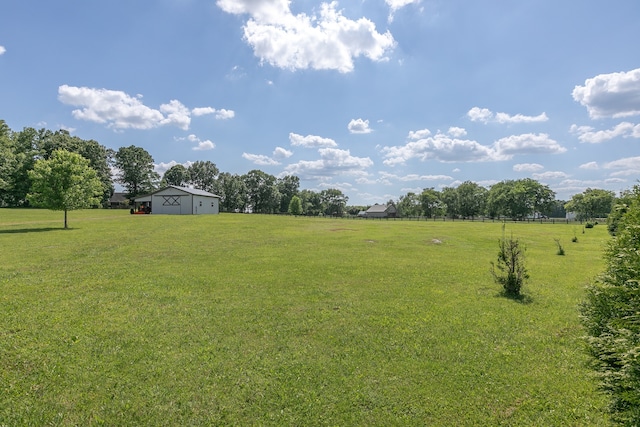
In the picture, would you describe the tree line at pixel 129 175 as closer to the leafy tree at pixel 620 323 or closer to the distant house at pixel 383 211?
A: the distant house at pixel 383 211

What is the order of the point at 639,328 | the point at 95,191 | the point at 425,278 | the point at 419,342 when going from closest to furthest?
the point at 639,328 < the point at 419,342 < the point at 425,278 < the point at 95,191

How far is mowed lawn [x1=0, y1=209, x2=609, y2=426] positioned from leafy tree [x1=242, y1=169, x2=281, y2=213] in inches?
3404

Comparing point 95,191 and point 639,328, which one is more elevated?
point 95,191

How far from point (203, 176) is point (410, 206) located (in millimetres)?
74221

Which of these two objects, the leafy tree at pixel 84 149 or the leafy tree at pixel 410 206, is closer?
the leafy tree at pixel 84 149

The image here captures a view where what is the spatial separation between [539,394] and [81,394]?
24.3ft

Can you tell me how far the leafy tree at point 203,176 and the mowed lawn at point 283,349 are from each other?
87099mm

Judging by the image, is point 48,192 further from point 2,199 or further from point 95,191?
point 2,199

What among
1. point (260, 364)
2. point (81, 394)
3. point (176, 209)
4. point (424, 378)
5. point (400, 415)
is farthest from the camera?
point (176, 209)

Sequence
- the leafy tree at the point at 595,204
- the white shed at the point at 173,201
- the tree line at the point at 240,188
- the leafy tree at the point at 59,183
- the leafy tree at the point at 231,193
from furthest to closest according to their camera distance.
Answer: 1. the leafy tree at the point at 231,193
2. the leafy tree at the point at 595,204
3. the tree line at the point at 240,188
4. the white shed at the point at 173,201
5. the leafy tree at the point at 59,183

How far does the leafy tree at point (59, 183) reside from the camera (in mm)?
25234

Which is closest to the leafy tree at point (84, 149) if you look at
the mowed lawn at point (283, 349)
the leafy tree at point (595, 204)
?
the mowed lawn at point (283, 349)

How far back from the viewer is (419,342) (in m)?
6.70

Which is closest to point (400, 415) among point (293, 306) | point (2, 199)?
point (293, 306)
